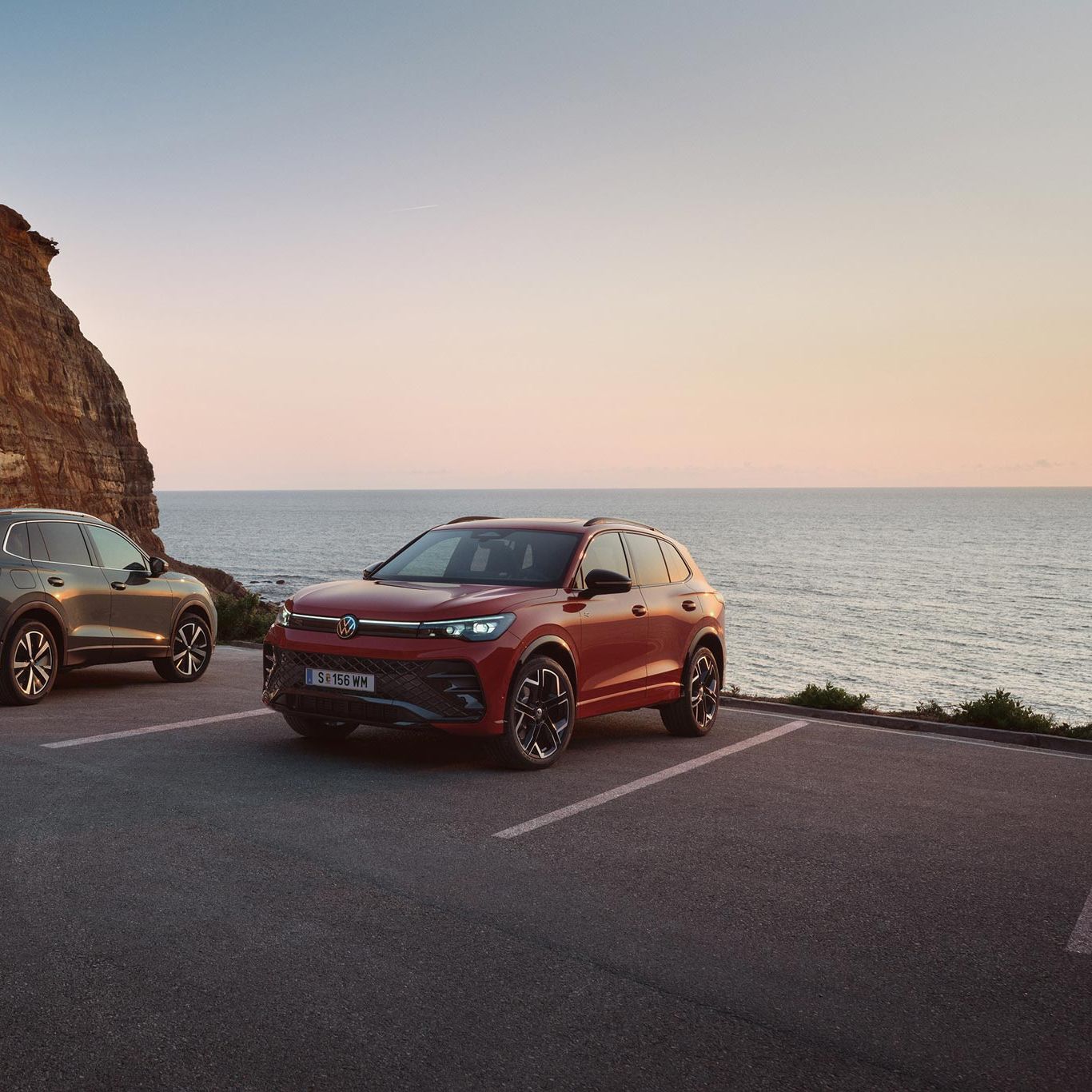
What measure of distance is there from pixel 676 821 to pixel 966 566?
81.6m

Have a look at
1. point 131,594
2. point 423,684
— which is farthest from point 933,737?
point 131,594

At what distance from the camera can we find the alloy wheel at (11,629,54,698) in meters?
10.3

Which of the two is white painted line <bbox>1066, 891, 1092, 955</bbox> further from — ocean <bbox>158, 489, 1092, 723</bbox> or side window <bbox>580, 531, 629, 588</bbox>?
ocean <bbox>158, 489, 1092, 723</bbox>

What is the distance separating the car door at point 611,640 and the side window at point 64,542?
541 centimetres

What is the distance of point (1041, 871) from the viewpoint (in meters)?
5.88

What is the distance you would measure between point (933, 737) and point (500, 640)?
5.27m

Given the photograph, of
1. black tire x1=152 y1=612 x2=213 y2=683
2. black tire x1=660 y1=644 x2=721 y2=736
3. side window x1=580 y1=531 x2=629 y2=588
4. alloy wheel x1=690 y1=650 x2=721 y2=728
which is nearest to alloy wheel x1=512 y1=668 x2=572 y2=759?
side window x1=580 y1=531 x2=629 y2=588

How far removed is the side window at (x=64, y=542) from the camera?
35.5ft

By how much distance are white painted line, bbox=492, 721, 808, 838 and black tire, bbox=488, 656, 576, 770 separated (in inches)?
28.4

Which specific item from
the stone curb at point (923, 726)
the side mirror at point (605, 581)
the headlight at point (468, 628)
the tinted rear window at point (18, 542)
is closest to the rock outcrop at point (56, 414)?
the tinted rear window at point (18, 542)

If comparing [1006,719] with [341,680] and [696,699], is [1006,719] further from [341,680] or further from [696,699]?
[341,680]

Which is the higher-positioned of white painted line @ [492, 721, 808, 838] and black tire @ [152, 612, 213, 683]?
black tire @ [152, 612, 213, 683]

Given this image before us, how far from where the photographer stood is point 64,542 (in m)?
11.0

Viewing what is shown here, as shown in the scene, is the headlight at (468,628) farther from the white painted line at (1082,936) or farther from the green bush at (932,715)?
the green bush at (932,715)
